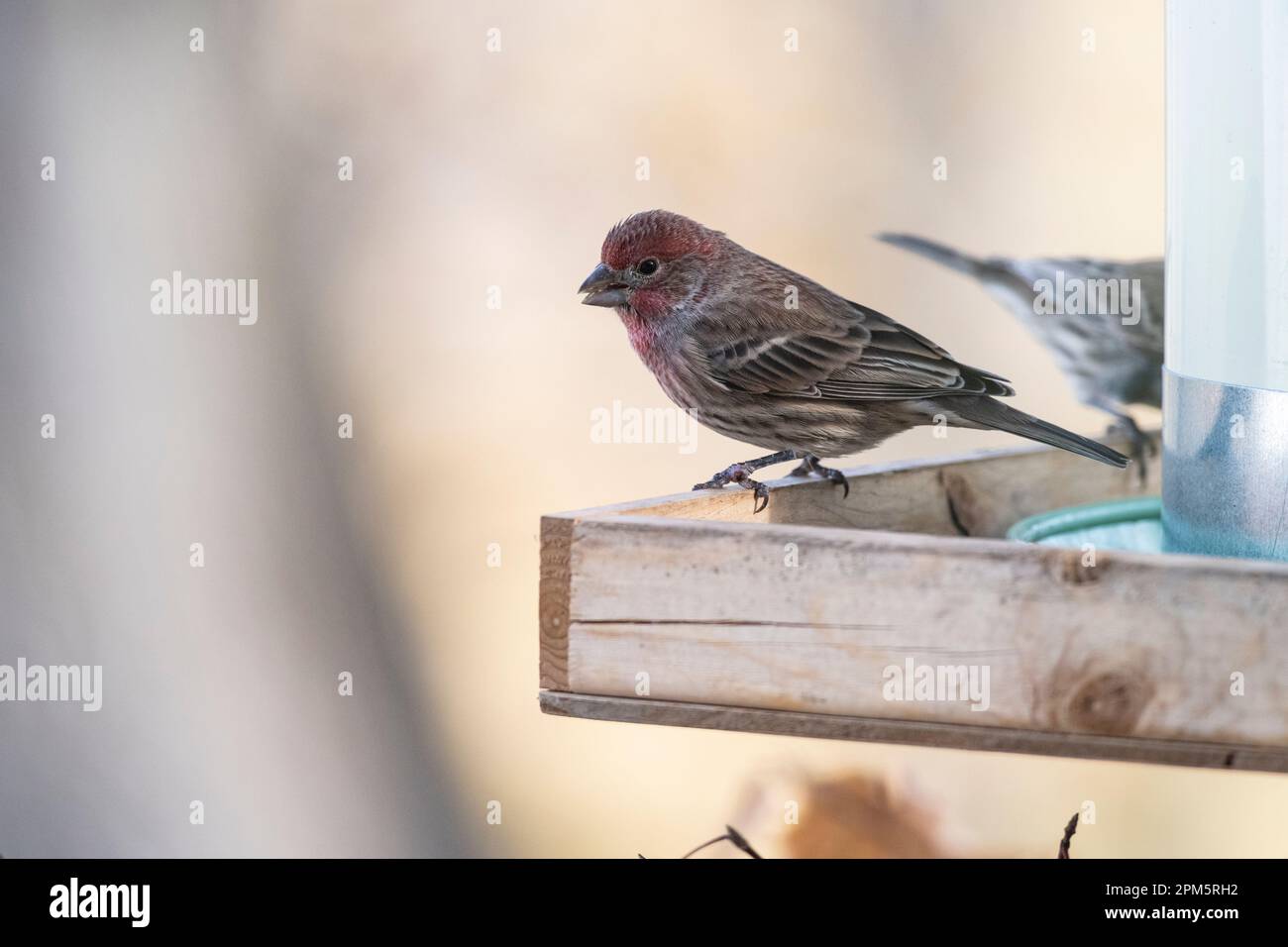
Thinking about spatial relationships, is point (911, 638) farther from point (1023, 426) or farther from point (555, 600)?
point (1023, 426)

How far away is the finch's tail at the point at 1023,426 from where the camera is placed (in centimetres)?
351

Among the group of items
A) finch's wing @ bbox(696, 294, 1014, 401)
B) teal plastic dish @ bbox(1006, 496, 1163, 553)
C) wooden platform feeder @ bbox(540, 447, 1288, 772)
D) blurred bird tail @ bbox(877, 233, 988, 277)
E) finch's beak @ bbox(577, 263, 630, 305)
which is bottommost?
wooden platform feeder @ bbox(540, 447, 1288, 772)

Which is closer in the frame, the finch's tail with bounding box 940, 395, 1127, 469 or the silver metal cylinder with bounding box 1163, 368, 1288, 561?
the silver metal cylinder with bounding box 1163, 368, 1288, 561

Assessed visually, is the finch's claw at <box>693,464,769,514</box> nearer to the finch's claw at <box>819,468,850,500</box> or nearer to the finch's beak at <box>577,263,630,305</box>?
the finch's claw at <box>819,468,850,500</box>

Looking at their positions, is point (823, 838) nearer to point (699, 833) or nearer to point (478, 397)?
point (699, 833)

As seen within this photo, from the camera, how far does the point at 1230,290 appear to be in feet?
9.57

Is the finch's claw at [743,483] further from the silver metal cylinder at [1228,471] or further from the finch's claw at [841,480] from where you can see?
the silver metal cylinder at [1228,471]

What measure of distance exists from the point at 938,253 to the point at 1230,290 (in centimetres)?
320

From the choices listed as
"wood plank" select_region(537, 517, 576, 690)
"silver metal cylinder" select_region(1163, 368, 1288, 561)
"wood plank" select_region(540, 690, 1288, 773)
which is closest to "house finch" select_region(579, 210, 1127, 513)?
"silver metal cylinder" select_region(1163, 368, 1288, 561)

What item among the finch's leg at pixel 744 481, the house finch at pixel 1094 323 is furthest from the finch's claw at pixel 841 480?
the house finch at pixel 1094 323

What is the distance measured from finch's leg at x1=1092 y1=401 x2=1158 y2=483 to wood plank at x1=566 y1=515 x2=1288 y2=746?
2404 millimetres

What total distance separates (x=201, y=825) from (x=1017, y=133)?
437 cm

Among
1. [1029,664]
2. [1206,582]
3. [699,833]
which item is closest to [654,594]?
[1029,664]

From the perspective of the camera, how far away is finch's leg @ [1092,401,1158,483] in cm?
474
